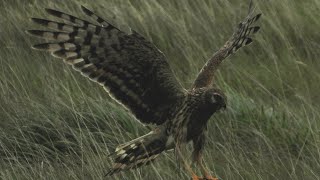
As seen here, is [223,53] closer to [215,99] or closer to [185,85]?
[215,99]

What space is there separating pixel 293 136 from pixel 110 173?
1.58 meters

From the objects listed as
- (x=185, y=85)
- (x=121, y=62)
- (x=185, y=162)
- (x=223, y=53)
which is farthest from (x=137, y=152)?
(x=185, y=85)

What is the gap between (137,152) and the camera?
4465 mm

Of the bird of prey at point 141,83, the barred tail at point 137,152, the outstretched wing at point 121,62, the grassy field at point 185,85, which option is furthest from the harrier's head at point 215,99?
the grassy field at point 185,85

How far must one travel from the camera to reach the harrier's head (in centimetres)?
419

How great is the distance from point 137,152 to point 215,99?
0.55 metres

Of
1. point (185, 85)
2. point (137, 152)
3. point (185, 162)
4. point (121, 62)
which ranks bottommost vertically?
point (185, 85)

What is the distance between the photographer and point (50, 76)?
22.0 feet

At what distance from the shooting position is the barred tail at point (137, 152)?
445 centimetres

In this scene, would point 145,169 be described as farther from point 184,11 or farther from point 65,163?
point 184,11

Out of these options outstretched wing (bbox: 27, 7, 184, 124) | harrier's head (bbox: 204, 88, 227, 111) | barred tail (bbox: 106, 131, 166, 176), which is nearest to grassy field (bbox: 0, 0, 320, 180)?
barred tail (bbox: 106, 131, 166, 176)

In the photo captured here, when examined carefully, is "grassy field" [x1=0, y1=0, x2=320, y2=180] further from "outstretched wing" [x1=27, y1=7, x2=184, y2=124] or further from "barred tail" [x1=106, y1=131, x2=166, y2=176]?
"outstretched wing" [x1=27, y1=7, x2=184, y2=124]

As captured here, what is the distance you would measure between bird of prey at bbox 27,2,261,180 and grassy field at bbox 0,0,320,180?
38 centimetres

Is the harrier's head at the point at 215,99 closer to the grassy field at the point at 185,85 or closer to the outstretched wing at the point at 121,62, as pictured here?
the outstretched wing at the point at 121,62
